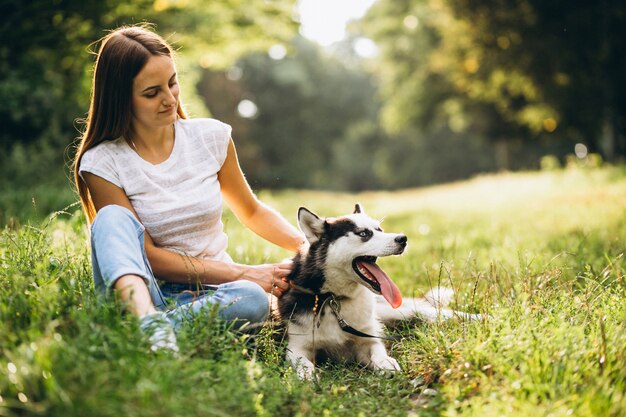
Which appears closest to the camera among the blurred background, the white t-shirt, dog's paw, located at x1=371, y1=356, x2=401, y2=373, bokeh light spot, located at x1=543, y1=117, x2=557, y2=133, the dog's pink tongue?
dog's paw, located at x1=371, y1=356, x2=401, y2=373

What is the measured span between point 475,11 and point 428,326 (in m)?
15.0

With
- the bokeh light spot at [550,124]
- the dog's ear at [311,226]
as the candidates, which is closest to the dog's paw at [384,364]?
the dog's ear at [311,226]

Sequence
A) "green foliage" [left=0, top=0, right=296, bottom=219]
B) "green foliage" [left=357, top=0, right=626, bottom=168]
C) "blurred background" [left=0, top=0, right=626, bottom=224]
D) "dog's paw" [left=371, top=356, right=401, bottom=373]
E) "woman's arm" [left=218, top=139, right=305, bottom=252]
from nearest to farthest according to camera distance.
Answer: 1. "dog's paw" [left=371, top=356, right=401, bottom=373]
2. "woman's arm" [left=218, top=139, right=305, bottom=252]
3. "green foliage" [left=0, top=0, right=296, bottom=219]
4. "blurred background" [left=0, top=0, right=626, bottom=224]
5. "green foliage" [left=357, top=0, right=626, bottom=168]

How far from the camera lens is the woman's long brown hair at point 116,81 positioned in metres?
3.14

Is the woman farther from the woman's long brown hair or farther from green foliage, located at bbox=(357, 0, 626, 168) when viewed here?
green foliage, located at bbox=(357, 0, 626, 168)

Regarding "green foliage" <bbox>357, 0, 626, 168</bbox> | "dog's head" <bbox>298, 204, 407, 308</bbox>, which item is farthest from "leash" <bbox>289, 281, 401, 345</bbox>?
"green foliage" <bbox>357, 0, 626, 168</bbox>

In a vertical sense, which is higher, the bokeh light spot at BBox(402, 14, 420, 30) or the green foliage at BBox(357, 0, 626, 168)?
the bokeh light spot at BBox(402, 14, 420, 30)

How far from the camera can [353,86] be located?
45.0 meters

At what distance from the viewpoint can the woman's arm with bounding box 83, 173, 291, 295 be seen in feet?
10.3

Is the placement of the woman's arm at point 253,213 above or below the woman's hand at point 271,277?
above

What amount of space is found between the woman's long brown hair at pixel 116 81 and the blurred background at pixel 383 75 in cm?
89

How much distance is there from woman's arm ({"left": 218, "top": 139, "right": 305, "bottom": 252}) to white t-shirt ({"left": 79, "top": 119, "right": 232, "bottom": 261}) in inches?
6.5

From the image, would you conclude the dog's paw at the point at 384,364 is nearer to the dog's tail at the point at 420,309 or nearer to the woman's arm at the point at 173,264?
the dog's tail at the point at 420,309

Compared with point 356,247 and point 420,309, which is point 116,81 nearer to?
point 356,247
